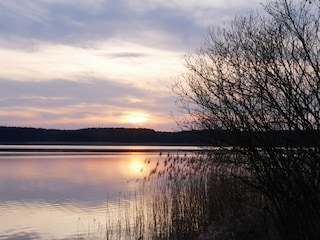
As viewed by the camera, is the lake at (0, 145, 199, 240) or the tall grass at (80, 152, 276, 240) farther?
the lake at (0, 145, 199, 240)

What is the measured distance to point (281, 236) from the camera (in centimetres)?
773

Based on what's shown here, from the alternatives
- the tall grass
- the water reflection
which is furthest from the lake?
the tall grass

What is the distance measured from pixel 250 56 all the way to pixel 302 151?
1.69 meters

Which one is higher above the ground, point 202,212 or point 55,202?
point 202,212

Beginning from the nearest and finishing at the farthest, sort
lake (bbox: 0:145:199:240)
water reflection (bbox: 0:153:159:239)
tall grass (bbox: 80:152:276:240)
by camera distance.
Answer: tall grass (bbox: 80:152:276:240), lake (bbox: 0:145:199:240), water reflection (bbox: 0:153:159:239)

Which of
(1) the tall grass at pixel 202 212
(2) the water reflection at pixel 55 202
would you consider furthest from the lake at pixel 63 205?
(1) the tall grass at pixel 202 212

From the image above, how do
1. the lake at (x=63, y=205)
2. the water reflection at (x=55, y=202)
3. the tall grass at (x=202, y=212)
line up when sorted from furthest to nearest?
the water reflection at (x=55, y=202) < the lake at (x=63, y=205) < the tall grass at (x=202, y=212)

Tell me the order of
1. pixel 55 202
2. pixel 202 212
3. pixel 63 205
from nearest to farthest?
pixel 202 212 → pixel 63 205 → pixel 55 202

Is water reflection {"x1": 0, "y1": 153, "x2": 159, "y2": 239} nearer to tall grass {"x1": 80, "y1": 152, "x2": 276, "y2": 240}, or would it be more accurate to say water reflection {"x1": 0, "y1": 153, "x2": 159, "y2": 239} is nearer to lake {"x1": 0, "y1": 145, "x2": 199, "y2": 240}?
lake {"x1": 0, "y1": 145, "x2": 199, "y2": 240}

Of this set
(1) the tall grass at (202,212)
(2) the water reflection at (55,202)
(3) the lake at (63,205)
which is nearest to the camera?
(1) the tall grass at (202,212)

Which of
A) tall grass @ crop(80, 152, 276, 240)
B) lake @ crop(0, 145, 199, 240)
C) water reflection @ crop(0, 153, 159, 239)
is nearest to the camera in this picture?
tall grass @ crop(80, 152, 276, 240)

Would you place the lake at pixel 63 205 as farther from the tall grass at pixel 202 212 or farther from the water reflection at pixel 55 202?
the tall grass at pixel 202 212

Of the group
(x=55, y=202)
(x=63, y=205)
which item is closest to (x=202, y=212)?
(x=63, y=205)

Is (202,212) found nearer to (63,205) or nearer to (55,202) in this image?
(63,205)
